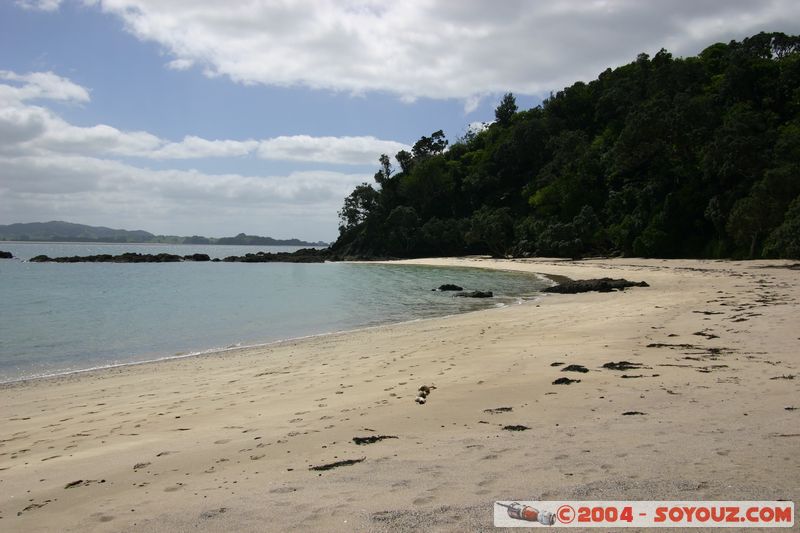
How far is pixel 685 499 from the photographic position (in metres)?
3.80

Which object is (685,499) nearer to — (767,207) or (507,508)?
(507,508)

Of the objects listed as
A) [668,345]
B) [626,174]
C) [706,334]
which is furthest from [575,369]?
[626,174]

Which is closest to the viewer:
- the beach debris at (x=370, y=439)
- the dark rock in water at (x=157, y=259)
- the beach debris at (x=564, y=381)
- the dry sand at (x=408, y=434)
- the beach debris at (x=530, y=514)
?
the beach debris at (x=530, y=514)

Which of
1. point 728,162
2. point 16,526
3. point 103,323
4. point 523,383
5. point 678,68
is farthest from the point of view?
point 678,68

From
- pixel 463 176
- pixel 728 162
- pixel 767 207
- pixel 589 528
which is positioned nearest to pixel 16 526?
pixel 589 528

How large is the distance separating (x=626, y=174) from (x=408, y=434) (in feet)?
226

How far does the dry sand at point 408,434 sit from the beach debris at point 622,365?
0.50 ft

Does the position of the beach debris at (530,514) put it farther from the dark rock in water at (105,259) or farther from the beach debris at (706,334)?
the dark rock in water at (105,259)

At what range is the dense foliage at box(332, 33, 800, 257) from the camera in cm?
4662

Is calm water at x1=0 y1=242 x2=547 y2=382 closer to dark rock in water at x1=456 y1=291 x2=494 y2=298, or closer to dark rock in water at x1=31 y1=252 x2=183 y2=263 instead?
dark rock in water at x1=456 y1=291 x2=494 y2=298

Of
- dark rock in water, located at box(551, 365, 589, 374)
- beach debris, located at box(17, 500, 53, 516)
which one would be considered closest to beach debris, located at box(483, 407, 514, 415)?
dark rock in water, located at box(551, 365, 589, 374)

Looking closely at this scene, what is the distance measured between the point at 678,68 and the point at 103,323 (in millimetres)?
75776

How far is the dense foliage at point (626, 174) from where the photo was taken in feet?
153

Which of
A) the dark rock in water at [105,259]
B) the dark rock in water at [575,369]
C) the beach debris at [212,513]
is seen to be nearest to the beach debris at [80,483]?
the beach debris at [212,513]
